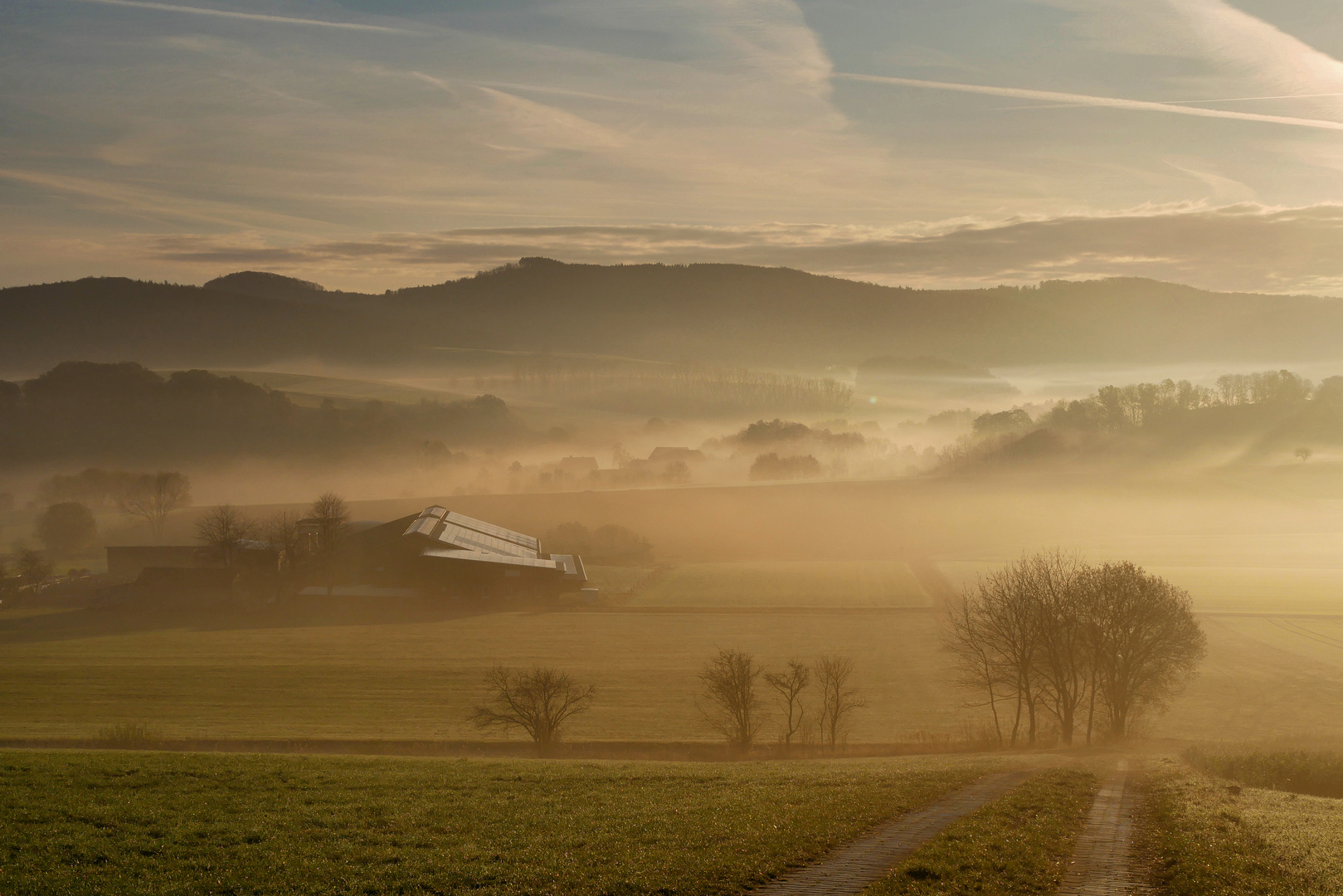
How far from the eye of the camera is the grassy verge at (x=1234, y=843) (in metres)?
16.1

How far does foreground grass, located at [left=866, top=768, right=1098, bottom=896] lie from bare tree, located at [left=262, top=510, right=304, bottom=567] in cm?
9343

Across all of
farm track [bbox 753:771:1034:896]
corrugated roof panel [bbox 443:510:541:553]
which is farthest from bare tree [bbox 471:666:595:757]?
corrugated roof panel [bbox 443:510:541:553]

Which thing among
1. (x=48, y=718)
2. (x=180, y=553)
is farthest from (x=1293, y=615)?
→ (x=180, y=553)

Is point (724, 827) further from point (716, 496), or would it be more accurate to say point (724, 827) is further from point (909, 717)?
A: point (716, 496)

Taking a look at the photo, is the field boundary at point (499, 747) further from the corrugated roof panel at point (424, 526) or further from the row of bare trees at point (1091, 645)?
the corrugated roof panel at point (424, 526)

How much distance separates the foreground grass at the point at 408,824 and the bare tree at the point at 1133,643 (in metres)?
24.6

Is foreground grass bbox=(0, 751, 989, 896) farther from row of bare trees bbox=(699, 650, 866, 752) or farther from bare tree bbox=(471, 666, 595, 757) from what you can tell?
row of bare trees bbox=(699, 650, 866, 752)

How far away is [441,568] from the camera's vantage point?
9512cm

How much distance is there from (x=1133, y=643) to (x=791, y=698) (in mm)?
20038

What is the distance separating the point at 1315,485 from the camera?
160 m

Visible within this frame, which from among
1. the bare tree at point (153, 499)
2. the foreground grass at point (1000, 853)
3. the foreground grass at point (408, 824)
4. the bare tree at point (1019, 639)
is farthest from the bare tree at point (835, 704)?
the bare tree at point (153, 499)

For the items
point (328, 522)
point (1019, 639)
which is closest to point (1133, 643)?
point (1019, 639)

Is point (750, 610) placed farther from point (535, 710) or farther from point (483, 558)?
point (535, 710)

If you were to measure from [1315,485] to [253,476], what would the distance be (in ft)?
738
